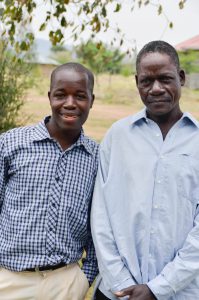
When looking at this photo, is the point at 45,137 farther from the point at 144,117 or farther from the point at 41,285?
the point at 41,285

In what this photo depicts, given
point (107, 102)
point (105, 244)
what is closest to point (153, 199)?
point (105, 244)

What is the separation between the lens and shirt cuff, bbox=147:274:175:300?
190cm

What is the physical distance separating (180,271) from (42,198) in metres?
0.63

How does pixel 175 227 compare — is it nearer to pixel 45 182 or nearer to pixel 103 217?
pixel 103 217

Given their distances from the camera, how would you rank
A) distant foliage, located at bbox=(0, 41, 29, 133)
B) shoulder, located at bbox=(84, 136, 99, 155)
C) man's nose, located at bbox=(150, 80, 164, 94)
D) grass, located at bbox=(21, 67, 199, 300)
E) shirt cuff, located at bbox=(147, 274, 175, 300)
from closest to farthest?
shirt cuff, located at bbox=(147, 274, 175, 300), man's nose, located at bbox=(150, 80, 164, 94), shoulder, located at bbox=(84, 136, 99, 155), distant foliage, located at bbox=(0, 41, 29, 133), grass, located at bbox=(21, 67, 199, 300)

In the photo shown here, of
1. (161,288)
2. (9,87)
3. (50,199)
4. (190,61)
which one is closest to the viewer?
(161,288)

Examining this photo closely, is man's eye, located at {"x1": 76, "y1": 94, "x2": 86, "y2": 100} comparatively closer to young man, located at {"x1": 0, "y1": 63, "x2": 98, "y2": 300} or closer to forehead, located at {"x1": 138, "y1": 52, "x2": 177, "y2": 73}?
young man, located at {"x1": 0, "y1": 63, "x2": 98, "y2": 300}

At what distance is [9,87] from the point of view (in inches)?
262

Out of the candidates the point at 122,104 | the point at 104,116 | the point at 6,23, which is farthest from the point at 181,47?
the point at 6,23

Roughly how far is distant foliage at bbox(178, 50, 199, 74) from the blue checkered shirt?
2625 centimetres

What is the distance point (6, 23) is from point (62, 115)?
2186 mm

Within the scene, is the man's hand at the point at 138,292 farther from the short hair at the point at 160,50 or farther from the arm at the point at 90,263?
the short hair at the point at 160,50

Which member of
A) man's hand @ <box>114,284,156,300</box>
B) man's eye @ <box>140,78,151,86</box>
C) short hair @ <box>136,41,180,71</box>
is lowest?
man's hand @ <box>114,284,156,300</box>

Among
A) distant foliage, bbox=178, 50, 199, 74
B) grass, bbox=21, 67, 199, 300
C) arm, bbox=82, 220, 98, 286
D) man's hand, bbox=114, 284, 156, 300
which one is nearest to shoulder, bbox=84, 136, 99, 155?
arm, bbox=82, 220, 98, 286
